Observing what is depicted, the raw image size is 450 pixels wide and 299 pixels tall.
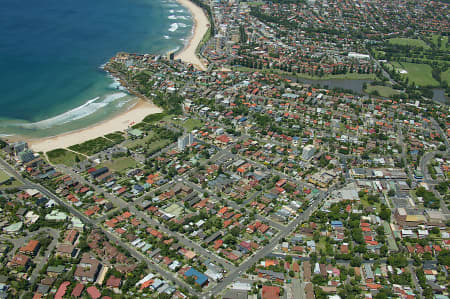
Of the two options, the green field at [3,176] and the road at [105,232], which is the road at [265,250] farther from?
the green field at [3,176]

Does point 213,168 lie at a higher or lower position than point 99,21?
lower

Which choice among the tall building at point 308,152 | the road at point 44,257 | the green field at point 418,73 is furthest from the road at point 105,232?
the green field at point 418,73

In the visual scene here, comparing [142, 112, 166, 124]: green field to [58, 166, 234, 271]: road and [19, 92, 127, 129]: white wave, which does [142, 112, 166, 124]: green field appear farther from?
[58, 166, 234, 271]: road

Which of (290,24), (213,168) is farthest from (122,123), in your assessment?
(290,24)

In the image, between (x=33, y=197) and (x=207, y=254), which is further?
(x=33, y=197)

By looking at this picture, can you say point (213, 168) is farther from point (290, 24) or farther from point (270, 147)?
point (290, 24)

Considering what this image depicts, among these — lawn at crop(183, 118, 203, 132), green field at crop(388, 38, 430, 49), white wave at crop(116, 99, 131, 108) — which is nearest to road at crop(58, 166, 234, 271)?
lawn at crop(183, 118, 203, 132)

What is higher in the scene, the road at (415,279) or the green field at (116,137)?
the green field at (116,137)
